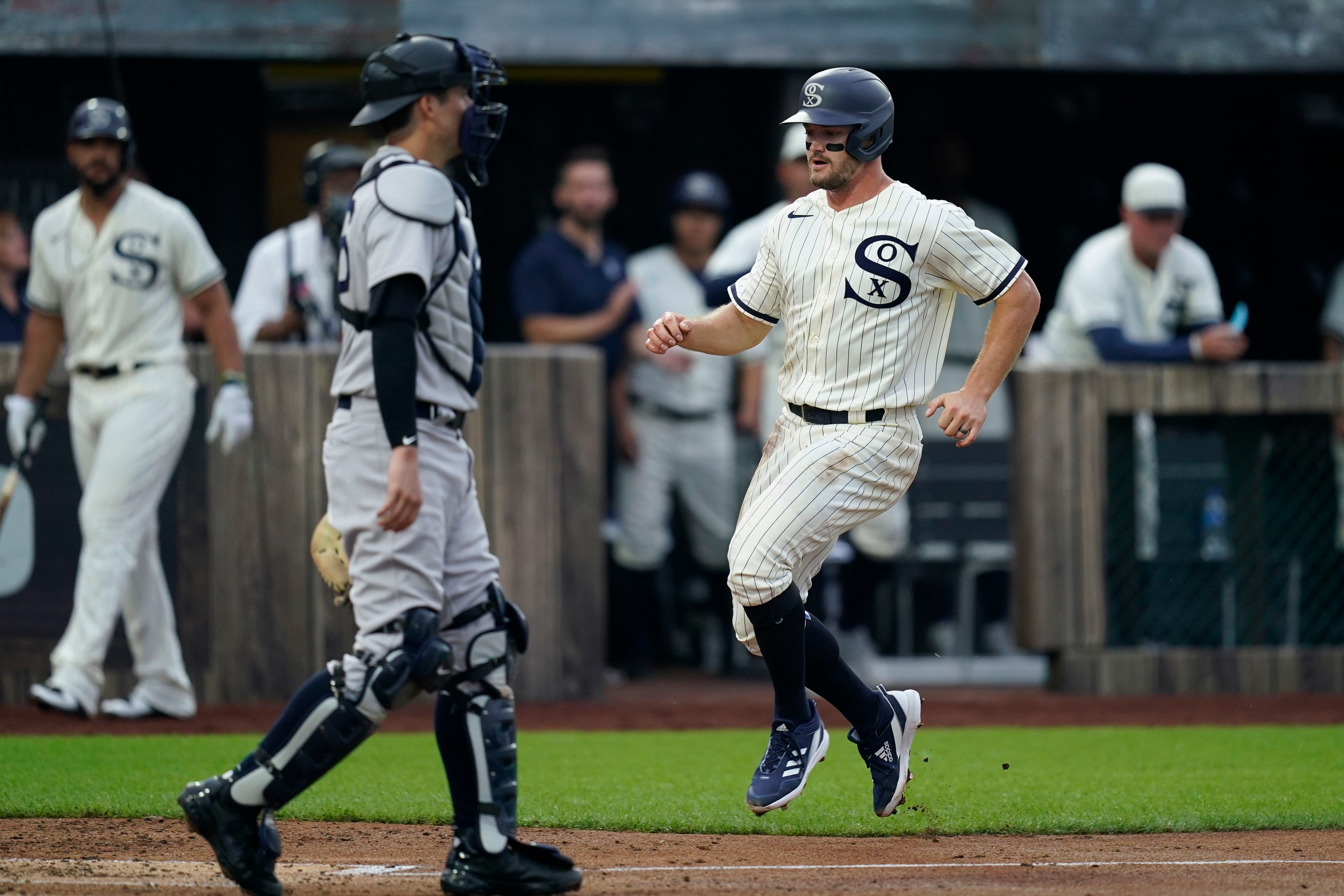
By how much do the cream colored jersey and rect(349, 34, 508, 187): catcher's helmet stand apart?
3.06 meters

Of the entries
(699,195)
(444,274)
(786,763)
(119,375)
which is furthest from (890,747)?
(699,195)

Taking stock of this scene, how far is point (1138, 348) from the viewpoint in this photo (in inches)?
335

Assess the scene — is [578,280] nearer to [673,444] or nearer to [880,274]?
[673,444]

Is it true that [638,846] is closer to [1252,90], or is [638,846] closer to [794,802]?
[794,802]

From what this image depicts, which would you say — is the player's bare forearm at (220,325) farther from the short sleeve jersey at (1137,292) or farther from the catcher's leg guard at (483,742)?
the short sleeve jersey at (1137,292)

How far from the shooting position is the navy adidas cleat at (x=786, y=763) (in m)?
4.86

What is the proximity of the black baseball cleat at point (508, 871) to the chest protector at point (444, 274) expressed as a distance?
3.46ft

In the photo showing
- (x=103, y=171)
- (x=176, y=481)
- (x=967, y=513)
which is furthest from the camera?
(x=967, y=513)

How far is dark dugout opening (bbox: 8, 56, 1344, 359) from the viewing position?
11.0 meters

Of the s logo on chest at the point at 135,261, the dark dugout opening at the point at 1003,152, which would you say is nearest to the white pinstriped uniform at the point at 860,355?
the s logo on chest at the point at 135,261

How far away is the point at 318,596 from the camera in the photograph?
796 cm

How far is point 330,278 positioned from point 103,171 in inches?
50.4

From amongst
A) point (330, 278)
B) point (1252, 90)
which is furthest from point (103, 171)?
point (1252, 90)

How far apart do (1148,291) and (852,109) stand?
13.9 feet
